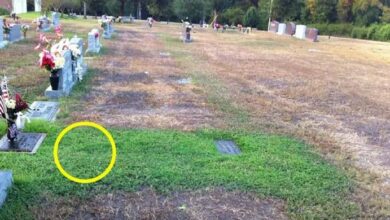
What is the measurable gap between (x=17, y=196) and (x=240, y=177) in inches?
101

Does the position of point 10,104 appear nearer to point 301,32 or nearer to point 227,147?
point 227,147

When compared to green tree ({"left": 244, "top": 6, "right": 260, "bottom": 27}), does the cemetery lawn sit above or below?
below

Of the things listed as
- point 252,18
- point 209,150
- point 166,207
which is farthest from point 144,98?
point 252,18

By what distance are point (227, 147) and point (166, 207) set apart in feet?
7.59

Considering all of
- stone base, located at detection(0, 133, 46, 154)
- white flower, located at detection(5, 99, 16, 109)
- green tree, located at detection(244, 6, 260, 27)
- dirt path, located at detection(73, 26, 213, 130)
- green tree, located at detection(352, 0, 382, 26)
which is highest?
green tree, located at detection(352, 0, 382, 26)

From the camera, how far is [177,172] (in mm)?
5414

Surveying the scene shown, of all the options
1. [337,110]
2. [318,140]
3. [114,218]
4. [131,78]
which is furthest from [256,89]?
[114,218]

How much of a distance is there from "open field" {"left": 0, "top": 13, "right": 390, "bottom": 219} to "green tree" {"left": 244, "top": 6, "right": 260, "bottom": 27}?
1660 inches

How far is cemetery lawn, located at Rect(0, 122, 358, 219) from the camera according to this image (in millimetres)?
4711

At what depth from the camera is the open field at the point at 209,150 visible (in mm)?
4746

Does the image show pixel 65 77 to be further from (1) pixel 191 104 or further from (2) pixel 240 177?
(2) pixel 240 177

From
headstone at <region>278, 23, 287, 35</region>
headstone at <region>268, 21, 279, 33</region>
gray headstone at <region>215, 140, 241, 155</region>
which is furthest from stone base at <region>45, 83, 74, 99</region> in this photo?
headstone at <region>268, 21, 279, 33</region>

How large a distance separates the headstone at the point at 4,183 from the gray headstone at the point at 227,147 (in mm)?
2967

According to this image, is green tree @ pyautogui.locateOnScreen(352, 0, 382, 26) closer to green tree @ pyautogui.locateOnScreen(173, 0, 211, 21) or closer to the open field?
green tree @ pyautogui.locateOnScreen(173, 0, 211, 21)
